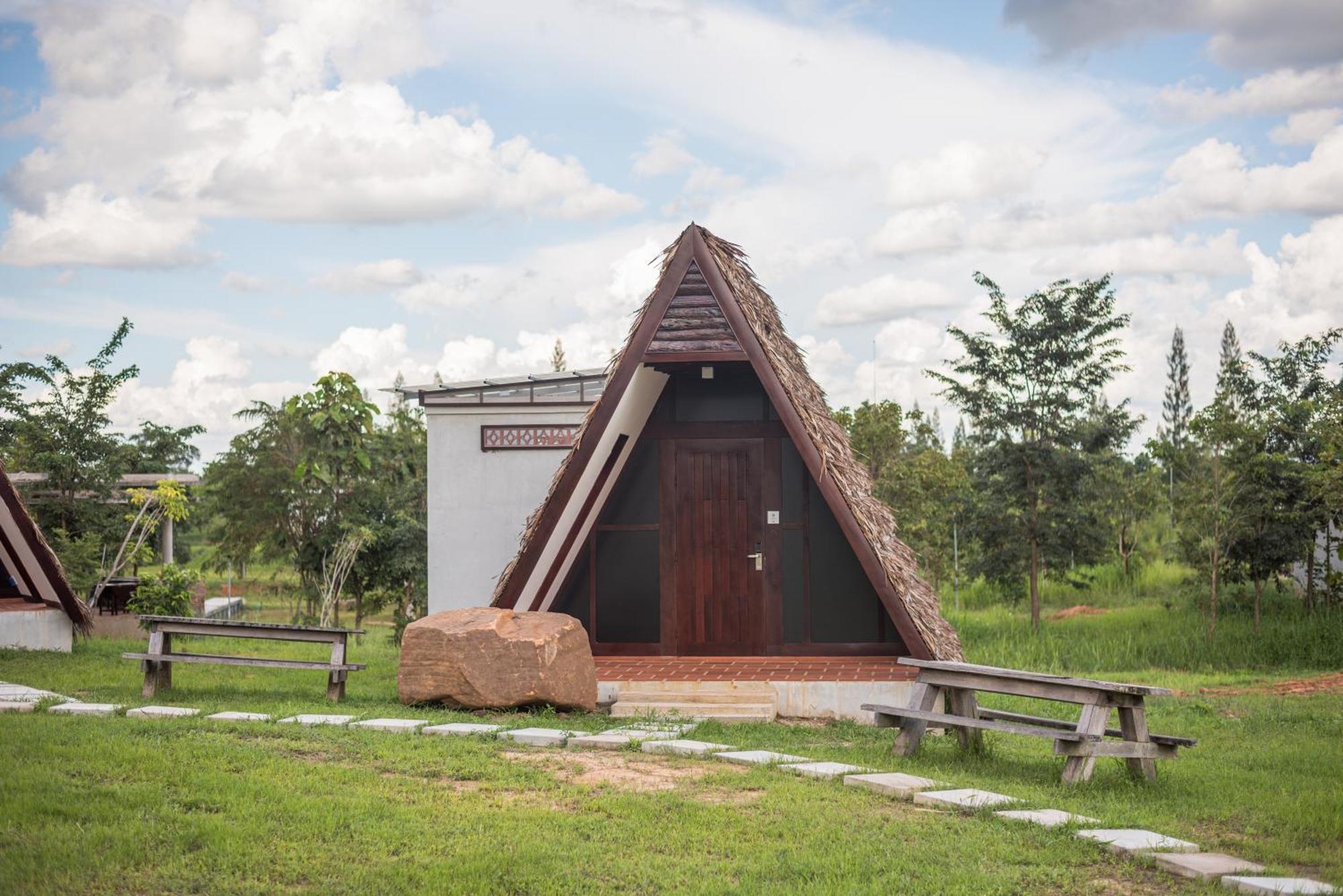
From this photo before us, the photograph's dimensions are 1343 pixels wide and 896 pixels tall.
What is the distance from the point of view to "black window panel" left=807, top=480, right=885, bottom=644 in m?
10.8

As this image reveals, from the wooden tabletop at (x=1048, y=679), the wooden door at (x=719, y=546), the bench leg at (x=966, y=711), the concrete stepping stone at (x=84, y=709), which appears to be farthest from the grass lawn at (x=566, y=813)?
the wooden door at (x=719, y=546)

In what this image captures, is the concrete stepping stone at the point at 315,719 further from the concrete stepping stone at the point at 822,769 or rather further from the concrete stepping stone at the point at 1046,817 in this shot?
the concrete stepping stone at the point at 1046,817

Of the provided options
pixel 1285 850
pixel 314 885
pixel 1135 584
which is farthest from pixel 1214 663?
pixel 314 885

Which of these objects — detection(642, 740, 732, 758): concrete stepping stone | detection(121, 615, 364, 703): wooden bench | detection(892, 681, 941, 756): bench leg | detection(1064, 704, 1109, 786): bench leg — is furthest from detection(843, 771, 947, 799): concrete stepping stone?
detection(121, 615, 364, 703): wooden bench

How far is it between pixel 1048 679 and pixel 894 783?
1.19m

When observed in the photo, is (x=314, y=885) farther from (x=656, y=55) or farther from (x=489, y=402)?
(x=656, y=55)

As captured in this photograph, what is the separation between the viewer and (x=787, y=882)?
4566 millimetres

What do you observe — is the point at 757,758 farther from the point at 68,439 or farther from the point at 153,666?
the point at 68,439

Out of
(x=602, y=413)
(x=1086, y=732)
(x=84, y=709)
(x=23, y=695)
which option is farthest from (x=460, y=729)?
(x=1086, y=732)

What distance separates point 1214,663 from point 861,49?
8754 millimetres

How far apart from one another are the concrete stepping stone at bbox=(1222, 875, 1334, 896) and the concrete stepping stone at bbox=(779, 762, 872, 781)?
2.20m

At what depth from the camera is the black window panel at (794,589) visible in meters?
10.8

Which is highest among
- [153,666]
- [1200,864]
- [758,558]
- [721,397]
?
[721,397]

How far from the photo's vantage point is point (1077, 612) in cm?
1878
